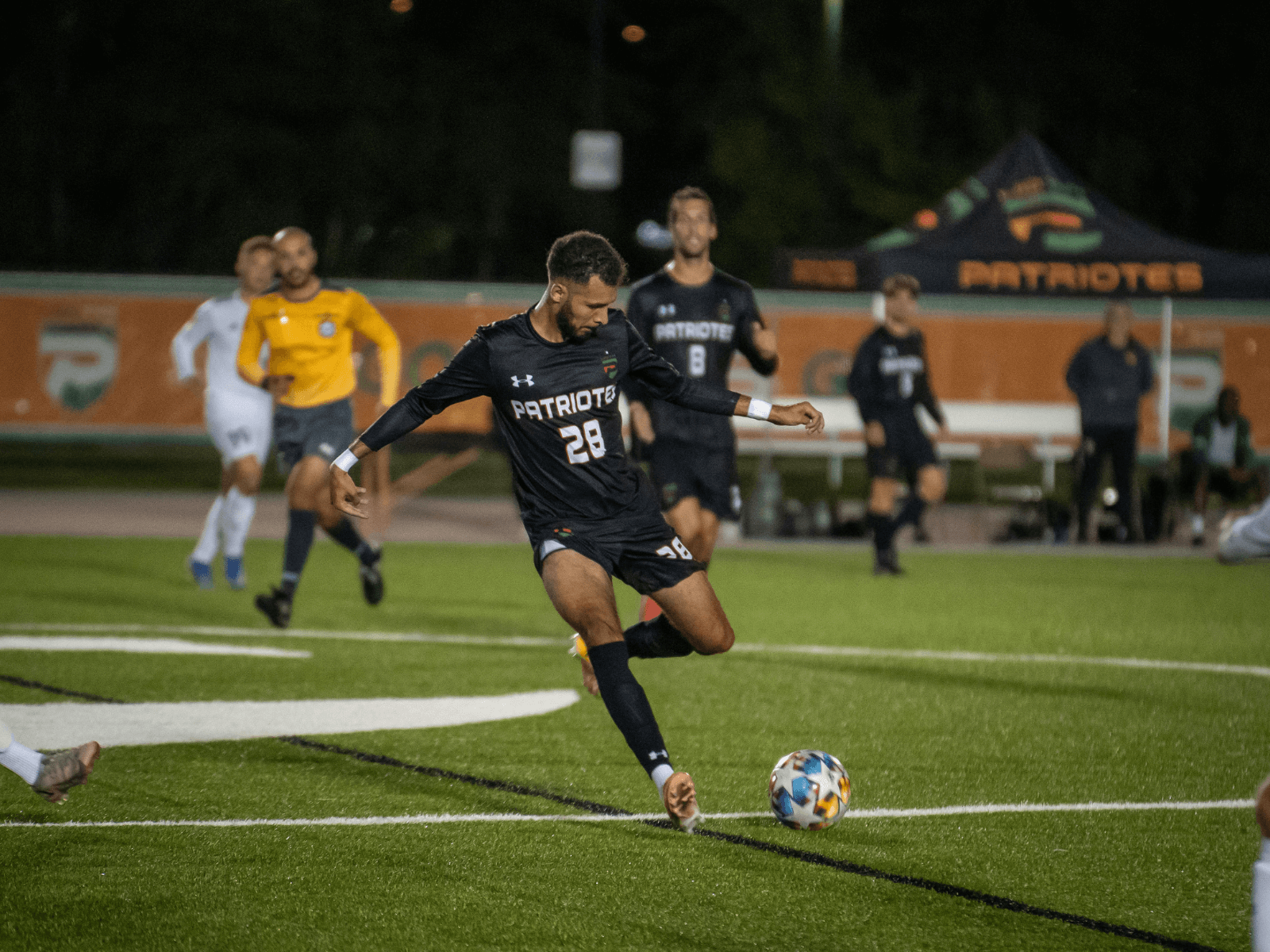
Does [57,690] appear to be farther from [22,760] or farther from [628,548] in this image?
[628,548]

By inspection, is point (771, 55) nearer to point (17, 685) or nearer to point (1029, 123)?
point (1029, 123)

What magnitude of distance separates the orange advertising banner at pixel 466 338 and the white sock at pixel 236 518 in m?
10.1

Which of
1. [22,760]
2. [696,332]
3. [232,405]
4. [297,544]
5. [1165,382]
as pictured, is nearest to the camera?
[22,760]

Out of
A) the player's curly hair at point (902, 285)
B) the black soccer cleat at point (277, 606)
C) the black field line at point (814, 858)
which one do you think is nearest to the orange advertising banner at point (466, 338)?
the player's curly hair at point (902, 285)

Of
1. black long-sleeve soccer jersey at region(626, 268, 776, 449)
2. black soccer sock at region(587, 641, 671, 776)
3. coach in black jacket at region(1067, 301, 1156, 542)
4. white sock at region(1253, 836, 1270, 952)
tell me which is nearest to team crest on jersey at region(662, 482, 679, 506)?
black long-sleeve soccer jersey at region(626, 268, 776, 449)

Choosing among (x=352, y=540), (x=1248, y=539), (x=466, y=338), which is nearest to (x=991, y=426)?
(x=466, y=338)

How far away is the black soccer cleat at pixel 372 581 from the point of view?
1090 cm

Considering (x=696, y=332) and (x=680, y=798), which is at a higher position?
(x=696, y=332)

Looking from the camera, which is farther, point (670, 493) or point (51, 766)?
point (670, 493)

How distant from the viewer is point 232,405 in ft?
39.0

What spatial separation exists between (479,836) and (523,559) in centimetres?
988

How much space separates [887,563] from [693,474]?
5.81 metres

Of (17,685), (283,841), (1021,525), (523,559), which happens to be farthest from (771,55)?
(283,841)

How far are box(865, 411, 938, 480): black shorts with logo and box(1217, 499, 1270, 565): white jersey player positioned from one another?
9337 mm
